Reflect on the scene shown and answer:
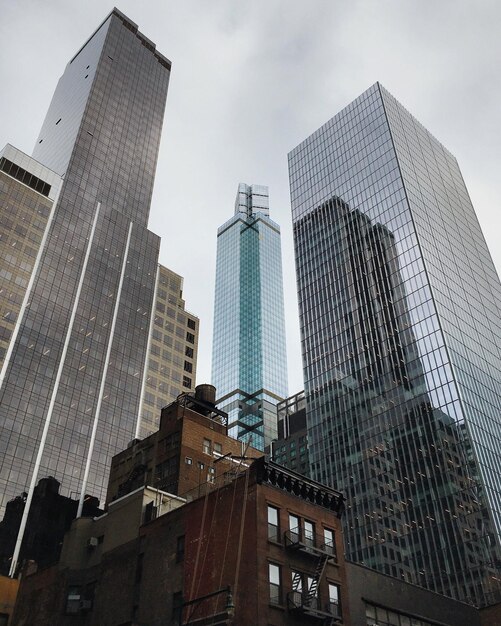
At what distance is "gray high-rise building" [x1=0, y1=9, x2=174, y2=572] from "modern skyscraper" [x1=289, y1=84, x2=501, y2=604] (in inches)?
1564

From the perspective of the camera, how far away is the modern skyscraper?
106 m

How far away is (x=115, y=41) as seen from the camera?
198375 millimetres

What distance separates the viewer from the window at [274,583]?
40.2 metres

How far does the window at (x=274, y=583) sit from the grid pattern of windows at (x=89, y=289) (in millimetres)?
71320

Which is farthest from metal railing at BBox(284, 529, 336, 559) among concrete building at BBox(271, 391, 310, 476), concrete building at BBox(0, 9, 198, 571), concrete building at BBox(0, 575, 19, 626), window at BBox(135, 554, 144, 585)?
concrete building at BBox(271, 391, 310, 476)

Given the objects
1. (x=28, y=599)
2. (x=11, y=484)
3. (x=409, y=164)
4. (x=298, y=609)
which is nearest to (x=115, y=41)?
(x=409, y=164)

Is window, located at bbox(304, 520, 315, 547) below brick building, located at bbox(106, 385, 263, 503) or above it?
below

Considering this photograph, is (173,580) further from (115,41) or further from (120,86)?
(115,41)

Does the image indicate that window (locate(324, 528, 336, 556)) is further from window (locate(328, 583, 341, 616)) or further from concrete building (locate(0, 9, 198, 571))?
concrete building (locate(0, 9, 198, 571))

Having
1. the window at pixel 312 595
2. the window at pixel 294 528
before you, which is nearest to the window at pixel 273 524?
the window at pixel 294 528

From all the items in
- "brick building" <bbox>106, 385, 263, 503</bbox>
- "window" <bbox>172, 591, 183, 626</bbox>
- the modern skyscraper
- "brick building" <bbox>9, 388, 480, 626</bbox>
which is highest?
the modern skyscraper

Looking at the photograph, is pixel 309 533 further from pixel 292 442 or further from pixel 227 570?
pixel 292 442

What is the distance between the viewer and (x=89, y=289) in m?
136

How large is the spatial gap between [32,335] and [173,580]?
8282 cm
